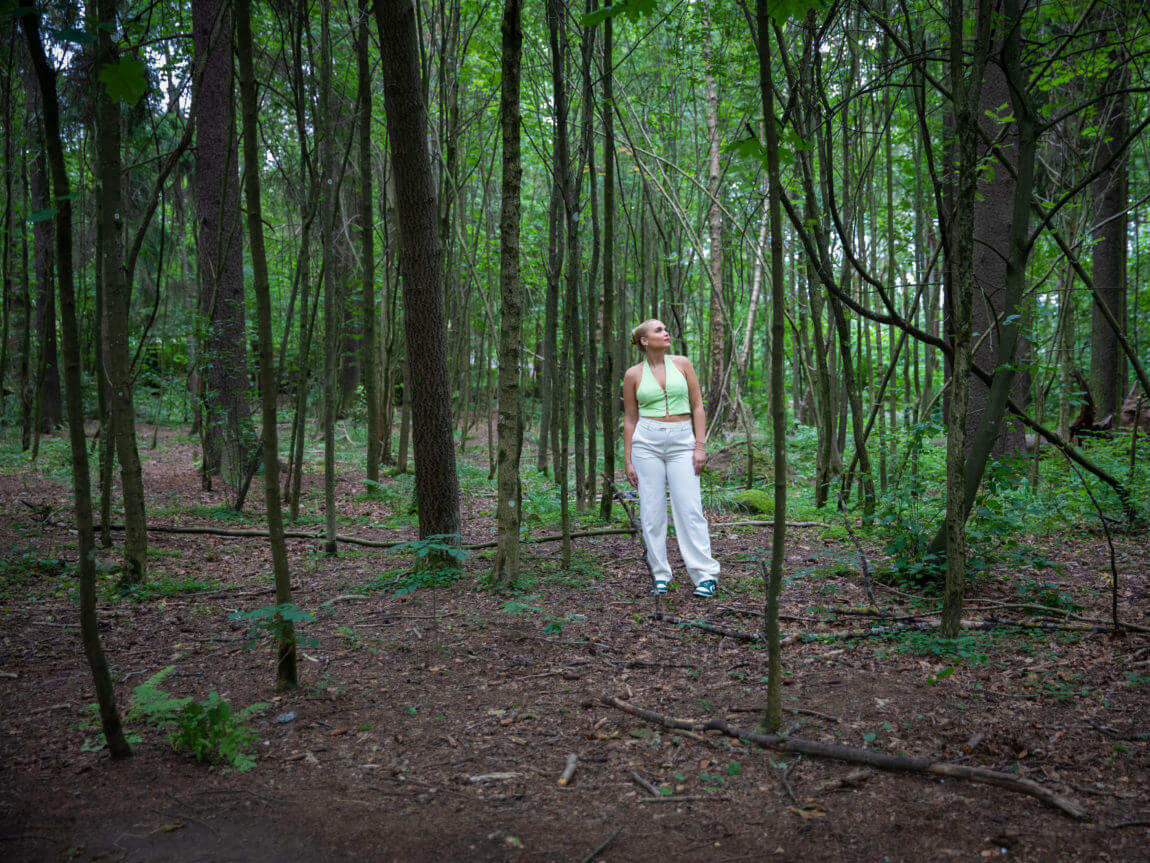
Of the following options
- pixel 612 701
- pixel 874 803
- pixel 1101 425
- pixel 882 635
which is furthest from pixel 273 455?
pixel 1101 425

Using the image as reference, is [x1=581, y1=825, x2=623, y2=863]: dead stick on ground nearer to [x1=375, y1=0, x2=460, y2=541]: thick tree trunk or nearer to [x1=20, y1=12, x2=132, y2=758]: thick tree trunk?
[x1=20, y1=12, x2=132, y2=758]: thick tree trunk

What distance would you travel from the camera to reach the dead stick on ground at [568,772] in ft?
7.85

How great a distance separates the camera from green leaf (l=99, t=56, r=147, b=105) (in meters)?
2.04

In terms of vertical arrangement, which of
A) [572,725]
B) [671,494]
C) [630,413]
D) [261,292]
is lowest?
[572,725]

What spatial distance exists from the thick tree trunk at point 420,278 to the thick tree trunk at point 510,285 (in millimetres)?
636

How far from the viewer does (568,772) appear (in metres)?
2.44

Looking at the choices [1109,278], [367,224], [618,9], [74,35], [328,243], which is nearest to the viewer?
[74,35]

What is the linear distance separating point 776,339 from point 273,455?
1.86 metres

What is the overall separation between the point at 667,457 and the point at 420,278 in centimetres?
200

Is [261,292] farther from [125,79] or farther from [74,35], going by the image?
[74,35]

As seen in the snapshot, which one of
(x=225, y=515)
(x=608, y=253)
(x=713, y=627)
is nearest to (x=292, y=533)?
(x=225, y=515)

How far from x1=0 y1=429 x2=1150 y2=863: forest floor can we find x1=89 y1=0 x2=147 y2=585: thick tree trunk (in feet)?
1.23

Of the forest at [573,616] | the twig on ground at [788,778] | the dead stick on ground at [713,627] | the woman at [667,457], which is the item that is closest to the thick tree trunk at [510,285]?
the forest at [573,616]

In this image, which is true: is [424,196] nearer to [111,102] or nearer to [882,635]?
[111,102]
